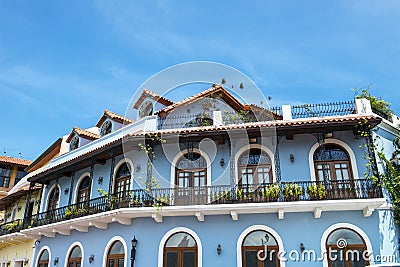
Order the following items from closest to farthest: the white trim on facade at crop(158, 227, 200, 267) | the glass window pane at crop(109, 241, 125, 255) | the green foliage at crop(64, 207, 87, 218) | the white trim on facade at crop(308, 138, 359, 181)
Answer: the white trim on facade at crop(158, 227, 200, 267), the white trim on facade at crop(308, 138, 359, 181), the glass window pane at crop(109, 241, 125, 255), the green foliage at crop(64, 207, 87, 218)

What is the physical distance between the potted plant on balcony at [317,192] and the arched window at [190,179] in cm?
368

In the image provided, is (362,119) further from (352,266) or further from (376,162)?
(352,266)

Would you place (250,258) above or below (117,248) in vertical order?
below

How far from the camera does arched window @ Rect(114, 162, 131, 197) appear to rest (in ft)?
49.8

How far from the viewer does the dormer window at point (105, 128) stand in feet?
60.9

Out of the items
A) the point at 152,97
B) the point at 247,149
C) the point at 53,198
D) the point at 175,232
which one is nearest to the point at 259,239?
the point at 175,232

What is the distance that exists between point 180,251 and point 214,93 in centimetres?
823

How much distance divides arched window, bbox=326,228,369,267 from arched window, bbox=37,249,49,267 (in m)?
12.7

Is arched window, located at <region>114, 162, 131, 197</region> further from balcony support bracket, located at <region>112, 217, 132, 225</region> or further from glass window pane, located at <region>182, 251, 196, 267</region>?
glass window pane, located at <region>182, 251, 196, 267</region>

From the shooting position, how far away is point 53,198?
19172 millimetres

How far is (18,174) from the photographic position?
30016 mm

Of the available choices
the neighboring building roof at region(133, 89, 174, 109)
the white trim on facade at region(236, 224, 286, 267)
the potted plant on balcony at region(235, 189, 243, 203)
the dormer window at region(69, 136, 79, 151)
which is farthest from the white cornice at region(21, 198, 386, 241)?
the dormer window at region(69, 136, 79, 151)

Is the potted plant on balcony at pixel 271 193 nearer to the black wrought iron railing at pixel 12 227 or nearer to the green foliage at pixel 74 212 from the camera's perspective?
the green foliage at pixel 74 212

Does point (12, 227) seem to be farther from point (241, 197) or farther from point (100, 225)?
point (241, 197)
